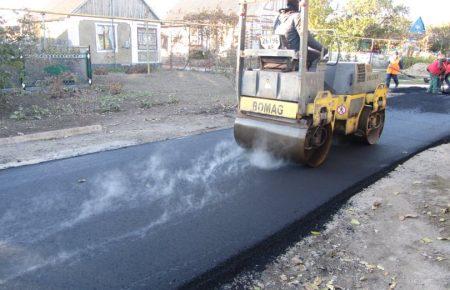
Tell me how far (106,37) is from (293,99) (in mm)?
18623

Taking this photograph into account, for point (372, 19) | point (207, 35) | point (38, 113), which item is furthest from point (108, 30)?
point (372, 19)

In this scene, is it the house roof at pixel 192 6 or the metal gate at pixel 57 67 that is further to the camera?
the house roof at pixel 192 6

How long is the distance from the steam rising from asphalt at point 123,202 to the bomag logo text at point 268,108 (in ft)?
2.09

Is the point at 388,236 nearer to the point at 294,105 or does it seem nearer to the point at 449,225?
the point at 449,225

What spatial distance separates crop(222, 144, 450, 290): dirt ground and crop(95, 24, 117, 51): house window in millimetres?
19176

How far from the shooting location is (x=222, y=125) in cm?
890

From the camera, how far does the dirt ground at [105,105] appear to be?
28.7 ft

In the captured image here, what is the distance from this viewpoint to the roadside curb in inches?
284

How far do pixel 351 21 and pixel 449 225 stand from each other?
24.0 metres

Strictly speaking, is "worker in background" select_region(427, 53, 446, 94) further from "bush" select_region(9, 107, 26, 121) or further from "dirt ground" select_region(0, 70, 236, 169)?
"bush" select_region(9, 107, 26, 121)

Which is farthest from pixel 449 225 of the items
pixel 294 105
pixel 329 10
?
pixel 329 10

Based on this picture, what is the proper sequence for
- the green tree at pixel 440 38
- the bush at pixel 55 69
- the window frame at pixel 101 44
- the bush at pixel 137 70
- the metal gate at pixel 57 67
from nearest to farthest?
the metal gate at pixel 57 67 < the bush at pixel 55 69 < the bush at pixel 137 70 < the window frame at pixel 101 44 < the green tree at pixel 440 38

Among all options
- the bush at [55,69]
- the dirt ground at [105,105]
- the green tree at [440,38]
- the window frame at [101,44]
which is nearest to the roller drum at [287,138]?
the dirt ground at [105,105]

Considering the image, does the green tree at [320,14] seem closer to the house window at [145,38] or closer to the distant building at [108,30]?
the distant building at [108,30]
